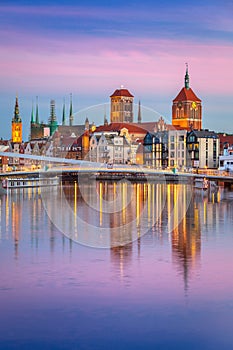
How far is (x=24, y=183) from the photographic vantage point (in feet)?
155

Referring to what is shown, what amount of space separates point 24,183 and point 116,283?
1405 inches

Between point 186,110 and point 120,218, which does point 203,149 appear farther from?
point 120,218

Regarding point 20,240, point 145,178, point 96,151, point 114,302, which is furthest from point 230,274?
point 96,151

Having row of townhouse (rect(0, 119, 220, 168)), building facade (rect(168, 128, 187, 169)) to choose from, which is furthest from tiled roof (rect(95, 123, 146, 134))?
building facade (rect(168, 128, 187, 169))

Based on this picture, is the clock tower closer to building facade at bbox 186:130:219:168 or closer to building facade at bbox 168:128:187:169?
building facade at bbox 168:128:187:169

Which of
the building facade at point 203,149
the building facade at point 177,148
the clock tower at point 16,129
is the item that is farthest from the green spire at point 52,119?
the building facade at point 203,149

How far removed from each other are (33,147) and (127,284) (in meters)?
75.3

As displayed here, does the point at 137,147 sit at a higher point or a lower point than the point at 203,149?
Answer: higher

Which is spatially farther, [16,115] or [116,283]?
[16,115]

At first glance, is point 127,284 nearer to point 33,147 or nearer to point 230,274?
point 230,274

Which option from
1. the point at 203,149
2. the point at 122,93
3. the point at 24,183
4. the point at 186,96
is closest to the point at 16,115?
the point at 122,93

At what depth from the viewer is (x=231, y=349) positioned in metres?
8.70

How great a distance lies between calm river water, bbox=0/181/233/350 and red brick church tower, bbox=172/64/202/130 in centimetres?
6405

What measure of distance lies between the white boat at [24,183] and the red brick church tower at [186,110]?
123 feet
